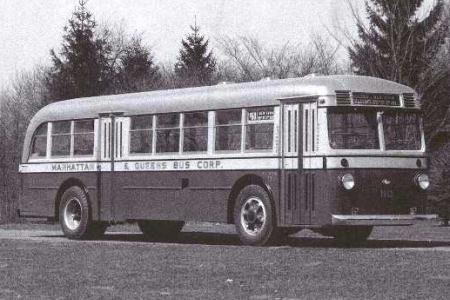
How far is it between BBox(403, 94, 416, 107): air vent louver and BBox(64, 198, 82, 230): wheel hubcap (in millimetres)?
7349

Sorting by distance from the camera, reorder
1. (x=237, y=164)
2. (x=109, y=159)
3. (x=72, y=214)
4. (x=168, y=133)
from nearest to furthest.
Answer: (x=237, y=164) → (x=168, y=133) → (x=109, y=159) → (x=72, y=214)

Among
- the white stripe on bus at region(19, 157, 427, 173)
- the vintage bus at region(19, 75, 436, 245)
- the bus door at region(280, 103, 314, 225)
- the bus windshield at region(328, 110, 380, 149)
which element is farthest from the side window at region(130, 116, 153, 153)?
the bus windshield at region(328, 110, 380, 149)

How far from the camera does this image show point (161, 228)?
2733 cm

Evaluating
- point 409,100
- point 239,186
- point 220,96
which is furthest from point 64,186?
point 409,100

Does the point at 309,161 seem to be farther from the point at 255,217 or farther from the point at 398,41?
the point at 398,41

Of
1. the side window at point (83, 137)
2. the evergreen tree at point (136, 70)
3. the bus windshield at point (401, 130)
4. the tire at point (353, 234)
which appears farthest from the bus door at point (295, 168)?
the evergreen tree at point (136, 70)

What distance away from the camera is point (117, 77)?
75.2 m

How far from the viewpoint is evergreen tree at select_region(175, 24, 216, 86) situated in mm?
76037

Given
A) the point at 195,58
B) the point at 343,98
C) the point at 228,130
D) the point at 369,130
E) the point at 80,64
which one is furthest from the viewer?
the point at 195,58

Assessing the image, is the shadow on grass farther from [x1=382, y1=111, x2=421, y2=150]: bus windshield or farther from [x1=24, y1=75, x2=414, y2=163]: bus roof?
[x1=24, y1=75, x2=414, y2=163]: bus roof

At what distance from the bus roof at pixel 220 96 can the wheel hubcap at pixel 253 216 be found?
1643 mm

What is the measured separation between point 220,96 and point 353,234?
10.9 ft

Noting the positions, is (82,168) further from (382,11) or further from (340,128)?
(382,11)

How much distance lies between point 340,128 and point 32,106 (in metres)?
62.2
